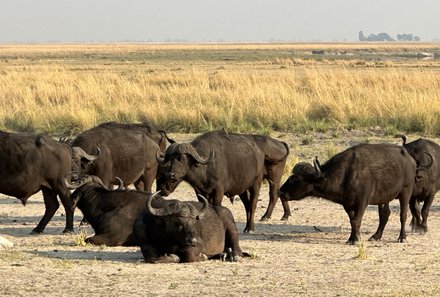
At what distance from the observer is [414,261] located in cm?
1130

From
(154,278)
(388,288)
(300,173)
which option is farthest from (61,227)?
(388,288)

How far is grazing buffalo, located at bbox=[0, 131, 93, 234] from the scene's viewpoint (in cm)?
1332

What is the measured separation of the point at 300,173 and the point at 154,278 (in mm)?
3819

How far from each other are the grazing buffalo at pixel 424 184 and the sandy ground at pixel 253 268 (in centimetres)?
25

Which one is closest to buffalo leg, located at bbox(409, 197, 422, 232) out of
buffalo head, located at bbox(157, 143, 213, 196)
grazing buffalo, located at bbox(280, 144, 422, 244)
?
grazing buffalo, located at bbox(280, 144, 422, 244)

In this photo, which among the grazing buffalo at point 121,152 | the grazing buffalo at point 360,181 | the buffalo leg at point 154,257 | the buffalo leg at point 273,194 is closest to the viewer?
the buffalo leg at point 154,257

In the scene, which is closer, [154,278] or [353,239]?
[154,278]

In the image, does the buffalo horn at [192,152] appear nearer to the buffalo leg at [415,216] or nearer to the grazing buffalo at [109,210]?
the grazing buffalo at [109,210]

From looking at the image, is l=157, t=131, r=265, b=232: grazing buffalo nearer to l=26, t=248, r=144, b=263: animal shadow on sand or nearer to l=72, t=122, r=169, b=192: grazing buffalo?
l=72, t=122, r=169, b=192: grazing buffalo

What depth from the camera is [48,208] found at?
13664 mm

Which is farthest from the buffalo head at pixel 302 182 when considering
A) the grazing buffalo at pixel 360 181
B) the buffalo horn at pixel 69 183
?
the buffalo horn at pixel 69 183

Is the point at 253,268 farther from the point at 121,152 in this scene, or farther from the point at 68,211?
the point at 121,152

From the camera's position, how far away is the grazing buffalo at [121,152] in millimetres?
14547

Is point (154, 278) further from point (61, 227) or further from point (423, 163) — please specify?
point (423, 163)
